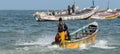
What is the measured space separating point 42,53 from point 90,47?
13.1ft

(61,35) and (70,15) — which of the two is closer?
(61,35)

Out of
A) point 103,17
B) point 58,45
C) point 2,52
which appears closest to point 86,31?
point 58,45

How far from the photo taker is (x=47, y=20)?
65.9 metres

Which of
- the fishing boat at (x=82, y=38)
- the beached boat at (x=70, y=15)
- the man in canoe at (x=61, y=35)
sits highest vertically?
the man in canoe at (x=61, y=35)

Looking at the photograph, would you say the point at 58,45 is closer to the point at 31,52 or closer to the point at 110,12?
the point at 31,52

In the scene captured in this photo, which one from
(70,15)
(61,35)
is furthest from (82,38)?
(70,15)

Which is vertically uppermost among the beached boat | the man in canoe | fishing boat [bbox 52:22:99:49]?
the man in canoe

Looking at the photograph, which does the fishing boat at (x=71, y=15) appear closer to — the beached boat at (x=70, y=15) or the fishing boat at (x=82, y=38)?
the beached boat at (x=70, y=15)

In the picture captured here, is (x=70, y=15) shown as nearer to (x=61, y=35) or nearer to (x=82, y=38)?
(x=82, y=38)

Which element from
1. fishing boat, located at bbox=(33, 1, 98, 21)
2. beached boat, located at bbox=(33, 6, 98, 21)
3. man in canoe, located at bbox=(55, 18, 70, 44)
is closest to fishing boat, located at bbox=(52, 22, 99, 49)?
man in canoe, located at bbox=(55, 18, 70, 44)

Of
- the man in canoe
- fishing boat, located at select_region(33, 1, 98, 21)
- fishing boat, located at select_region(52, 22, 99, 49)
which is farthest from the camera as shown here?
fishing boat, located at select_region(33, 1, 98, 21)

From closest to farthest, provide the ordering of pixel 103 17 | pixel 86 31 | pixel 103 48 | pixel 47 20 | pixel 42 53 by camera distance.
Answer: pixel 42 53
pixel 103 48
pixel 86 31
pixel 47 20
pixel 103 17

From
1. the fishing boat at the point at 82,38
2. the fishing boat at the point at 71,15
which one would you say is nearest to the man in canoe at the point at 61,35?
the fishing boat at the point at 82,38

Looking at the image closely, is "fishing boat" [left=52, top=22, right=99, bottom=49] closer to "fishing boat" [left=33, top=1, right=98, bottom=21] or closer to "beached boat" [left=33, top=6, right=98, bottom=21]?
"fishing boat" [left=33, top=1, right=98, bottom=21]
